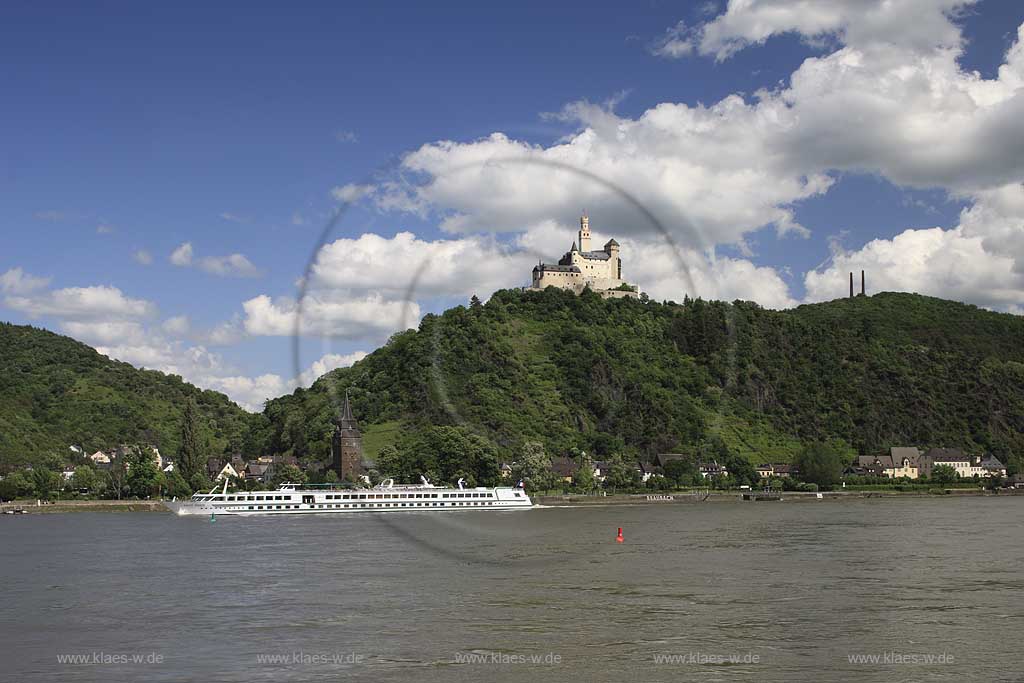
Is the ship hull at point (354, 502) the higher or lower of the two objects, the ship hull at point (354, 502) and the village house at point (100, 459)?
the lower

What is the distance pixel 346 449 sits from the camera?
4454 inches

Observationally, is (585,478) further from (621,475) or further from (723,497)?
(723,497)

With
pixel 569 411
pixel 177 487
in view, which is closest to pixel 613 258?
pixel 569 411

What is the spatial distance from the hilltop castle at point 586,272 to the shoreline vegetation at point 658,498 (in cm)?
6284

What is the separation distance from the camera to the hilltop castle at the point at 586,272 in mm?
171875

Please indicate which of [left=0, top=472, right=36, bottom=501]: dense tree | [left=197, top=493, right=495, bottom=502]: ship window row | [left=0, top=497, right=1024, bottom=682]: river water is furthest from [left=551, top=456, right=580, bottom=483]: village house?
[left=0, top=497, right=1024, bottom=682]: river water

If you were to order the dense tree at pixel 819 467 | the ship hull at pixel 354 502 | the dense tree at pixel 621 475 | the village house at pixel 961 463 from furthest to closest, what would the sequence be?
the village house at pixel 961 463
the dense tree at pixel 819 467
the dense tree at pixel 621 475
the ship hull at pixel 354 502

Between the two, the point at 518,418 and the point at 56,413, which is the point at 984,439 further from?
the point at 56,413

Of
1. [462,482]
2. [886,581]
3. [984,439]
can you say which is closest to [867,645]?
[886,581]

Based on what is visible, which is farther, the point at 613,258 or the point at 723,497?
the point at 613,258

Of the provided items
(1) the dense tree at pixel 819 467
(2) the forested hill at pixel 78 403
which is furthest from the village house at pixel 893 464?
(2) the forested hill at pixel 78 403

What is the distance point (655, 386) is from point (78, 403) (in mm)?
89880

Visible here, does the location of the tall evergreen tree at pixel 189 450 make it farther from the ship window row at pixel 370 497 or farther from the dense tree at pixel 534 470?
the dense tree at pixel 534 470

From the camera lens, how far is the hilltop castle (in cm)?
17188
